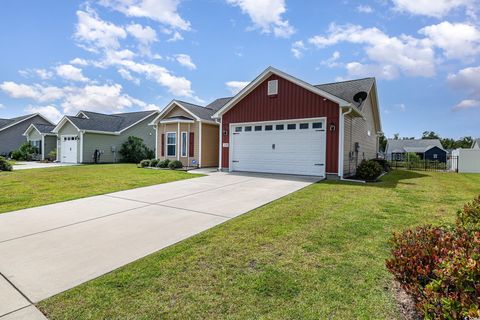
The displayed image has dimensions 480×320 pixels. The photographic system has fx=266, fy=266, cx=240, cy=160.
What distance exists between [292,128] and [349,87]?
5.33m

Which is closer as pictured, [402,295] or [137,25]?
[402,295]

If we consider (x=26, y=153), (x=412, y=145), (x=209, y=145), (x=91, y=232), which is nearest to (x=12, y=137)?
(x=26, y=153)

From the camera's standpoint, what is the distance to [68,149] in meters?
23.3

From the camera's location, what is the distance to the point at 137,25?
12094mm

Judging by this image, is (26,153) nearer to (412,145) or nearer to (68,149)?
(68,149)

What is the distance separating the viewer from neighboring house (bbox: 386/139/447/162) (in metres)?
46.5

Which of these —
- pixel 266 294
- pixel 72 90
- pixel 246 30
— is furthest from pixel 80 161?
pixel 266 294

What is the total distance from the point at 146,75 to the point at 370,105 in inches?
596

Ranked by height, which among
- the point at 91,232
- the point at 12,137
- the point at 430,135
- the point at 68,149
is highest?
the point at 430,135

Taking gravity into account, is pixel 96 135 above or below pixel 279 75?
below

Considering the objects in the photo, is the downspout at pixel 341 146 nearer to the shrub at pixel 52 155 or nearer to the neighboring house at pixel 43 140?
the shrub at pixel 52 155

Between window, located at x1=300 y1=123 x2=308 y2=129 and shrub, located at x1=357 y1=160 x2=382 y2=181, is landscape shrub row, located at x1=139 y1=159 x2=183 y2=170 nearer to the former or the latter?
window, located at x1=300 y1=123 x2=308 y2=129

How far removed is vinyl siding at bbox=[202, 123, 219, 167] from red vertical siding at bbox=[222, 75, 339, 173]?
2.61 m

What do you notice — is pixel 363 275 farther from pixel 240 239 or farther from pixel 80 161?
pixel 80 161
